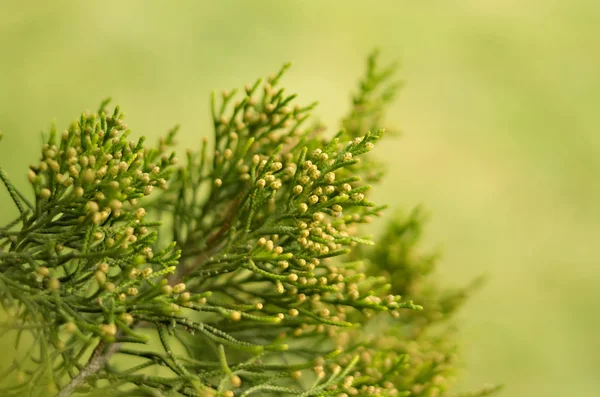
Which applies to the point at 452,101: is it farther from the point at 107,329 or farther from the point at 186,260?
the point at 107,329

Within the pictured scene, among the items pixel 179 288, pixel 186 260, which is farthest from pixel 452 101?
pixel 179 288

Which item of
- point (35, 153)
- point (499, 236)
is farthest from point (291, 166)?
point (499, 236)

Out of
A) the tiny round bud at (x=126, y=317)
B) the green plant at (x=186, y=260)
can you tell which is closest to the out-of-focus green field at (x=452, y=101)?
the green plant at (x=186, y=260)

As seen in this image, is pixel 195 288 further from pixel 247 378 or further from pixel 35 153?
pixel 35 153

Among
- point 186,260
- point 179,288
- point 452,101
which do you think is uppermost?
point 452,101

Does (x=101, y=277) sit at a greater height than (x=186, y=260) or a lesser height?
lesser

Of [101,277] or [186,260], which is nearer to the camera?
[101,277]

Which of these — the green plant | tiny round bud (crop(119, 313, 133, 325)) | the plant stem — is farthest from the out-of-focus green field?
tiny round bud (crop(119, 313, 133, 325))

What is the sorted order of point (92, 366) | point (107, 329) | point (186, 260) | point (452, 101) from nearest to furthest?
1. point (107, 329)
2. point (92, 366)
3. point (186, 260)
4. point (452, 101)
